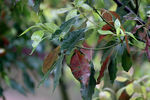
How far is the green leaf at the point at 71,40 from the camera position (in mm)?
654

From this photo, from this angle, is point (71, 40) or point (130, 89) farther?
point (130, 89)

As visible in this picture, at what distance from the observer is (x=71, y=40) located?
67cm

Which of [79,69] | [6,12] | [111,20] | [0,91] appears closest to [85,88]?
[79,69]

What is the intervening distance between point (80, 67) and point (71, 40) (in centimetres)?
9

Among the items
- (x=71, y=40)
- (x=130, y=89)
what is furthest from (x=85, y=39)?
(x=130, y=89)

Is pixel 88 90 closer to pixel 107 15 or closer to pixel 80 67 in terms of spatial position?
pixel 80 67

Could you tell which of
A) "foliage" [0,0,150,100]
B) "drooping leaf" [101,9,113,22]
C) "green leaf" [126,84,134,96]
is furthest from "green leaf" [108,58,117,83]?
"green leaf" [126,84,134,96]

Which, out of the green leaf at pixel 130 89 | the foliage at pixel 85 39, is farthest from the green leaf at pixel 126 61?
the green leaf at pixel 130 89

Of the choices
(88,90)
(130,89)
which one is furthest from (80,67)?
(130,89)

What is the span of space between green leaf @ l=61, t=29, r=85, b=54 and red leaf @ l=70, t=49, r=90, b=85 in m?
0.06

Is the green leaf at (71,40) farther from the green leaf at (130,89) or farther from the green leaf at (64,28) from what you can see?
the green leaf at (130,89)

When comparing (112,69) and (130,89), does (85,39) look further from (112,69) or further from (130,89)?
(130,89)

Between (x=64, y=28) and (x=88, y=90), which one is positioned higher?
(x=64, y=28)

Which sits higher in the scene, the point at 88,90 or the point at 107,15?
the point at 107,15
